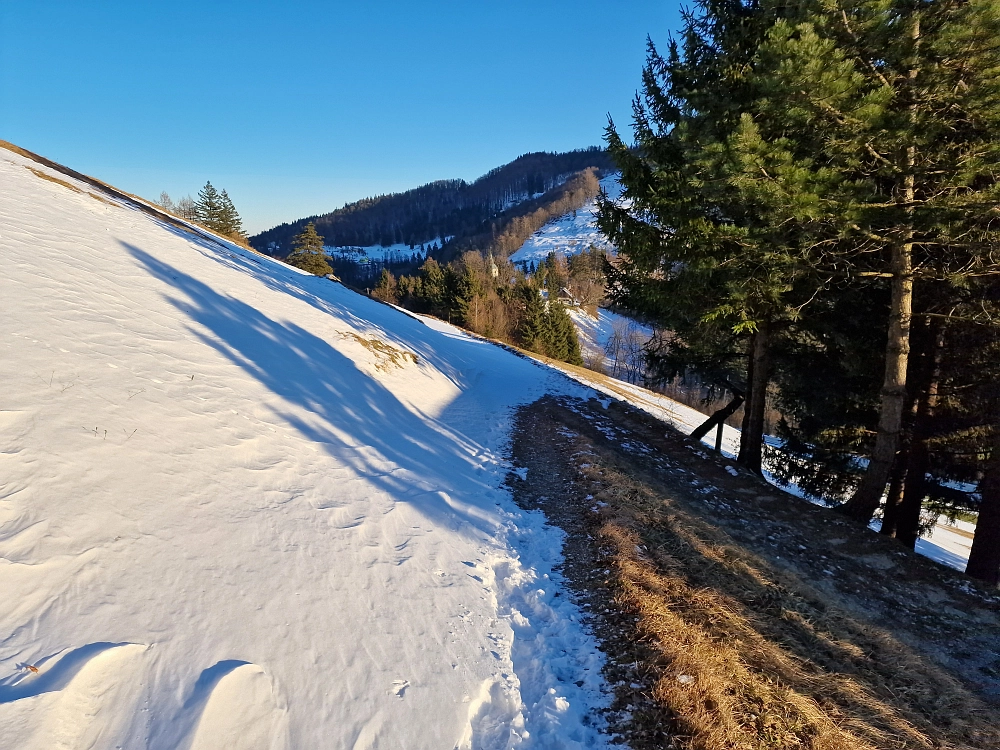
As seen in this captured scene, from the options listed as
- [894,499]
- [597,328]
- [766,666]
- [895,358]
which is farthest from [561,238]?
[766,666]

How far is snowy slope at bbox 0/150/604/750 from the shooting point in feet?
9.75

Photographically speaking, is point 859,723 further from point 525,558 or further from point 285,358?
point 285,358

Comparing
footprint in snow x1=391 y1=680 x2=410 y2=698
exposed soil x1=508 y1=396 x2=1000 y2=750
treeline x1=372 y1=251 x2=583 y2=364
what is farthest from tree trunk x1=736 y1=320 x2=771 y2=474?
treeline x1=372 y1=251 x2=583 y2=364

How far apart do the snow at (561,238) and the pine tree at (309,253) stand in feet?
306

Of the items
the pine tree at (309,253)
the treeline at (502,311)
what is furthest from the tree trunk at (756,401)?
the pine tree at (309,253)

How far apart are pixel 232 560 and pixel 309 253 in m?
48.4

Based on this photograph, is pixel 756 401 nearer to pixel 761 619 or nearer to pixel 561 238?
pixel 761 619

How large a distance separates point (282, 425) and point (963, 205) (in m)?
10.6

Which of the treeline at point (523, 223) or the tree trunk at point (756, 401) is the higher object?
the treeline at point (523, 223)

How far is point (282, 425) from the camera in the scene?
23.6 feet

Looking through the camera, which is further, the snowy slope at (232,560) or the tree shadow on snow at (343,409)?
the tree shadow on snow at (343,409)

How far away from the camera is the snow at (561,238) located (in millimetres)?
143375

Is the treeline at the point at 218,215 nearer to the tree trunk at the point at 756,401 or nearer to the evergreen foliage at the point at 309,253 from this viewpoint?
the evergreen foliage at the point at 309,253

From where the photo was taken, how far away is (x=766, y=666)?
3.90 m
